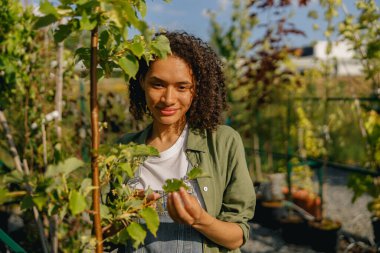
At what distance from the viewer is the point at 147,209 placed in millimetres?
965

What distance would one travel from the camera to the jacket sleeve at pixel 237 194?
130 cm

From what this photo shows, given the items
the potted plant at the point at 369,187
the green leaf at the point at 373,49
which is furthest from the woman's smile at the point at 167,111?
the potted plant at the point at 369,187

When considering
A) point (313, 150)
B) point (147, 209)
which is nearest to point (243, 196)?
point (147, 209)

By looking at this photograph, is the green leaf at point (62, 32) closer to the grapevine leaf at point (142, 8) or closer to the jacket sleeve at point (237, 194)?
the grapevine leaf at point (142, 8)

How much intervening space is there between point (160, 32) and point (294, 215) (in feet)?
11.8

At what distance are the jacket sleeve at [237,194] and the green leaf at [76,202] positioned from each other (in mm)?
557

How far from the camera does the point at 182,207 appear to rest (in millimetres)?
961

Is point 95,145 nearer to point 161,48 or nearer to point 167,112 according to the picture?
point 161,48

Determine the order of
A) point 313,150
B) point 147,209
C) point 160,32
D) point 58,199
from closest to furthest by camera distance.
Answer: point 58,199 → point 147,209 → point 160,32 → point 313,150

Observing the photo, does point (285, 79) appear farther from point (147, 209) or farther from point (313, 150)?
point (147, 209)

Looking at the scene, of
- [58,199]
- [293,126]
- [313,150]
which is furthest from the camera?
[293,126]

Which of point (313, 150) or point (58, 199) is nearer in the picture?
point (58, 199)

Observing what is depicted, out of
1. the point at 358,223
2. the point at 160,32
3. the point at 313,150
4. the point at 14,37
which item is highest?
the point at 14,37

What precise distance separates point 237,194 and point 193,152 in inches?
7.7
